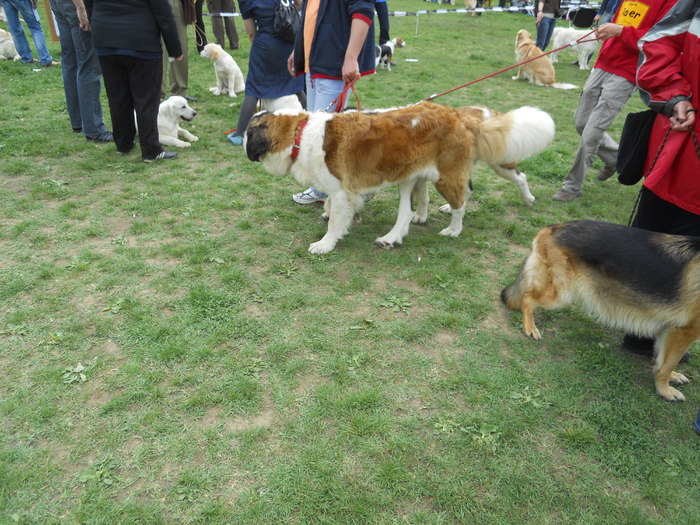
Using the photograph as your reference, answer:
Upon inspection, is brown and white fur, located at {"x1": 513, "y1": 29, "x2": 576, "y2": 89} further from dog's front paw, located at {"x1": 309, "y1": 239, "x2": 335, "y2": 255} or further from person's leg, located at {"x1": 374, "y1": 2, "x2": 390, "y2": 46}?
dog's front paw, located at {"x1": 309, "y1": 239, "x2": 335, "y2": 255}

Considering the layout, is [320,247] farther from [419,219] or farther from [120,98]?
[120,98]

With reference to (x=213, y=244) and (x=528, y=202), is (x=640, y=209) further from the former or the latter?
(x=213, y=244)

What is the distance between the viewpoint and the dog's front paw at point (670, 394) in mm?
2752

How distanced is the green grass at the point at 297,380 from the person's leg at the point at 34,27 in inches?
297

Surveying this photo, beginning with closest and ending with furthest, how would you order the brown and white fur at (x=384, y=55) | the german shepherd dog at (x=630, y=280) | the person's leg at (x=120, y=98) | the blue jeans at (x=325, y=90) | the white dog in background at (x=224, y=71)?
the german shepherd dog at (x=630, y=280)
the blue jeans at (x=325, y=90)
the person's leg at (x=120, y=98)
the white dog in background at (x=224, y=71)
the brown and white fur at (x=384, y=55)

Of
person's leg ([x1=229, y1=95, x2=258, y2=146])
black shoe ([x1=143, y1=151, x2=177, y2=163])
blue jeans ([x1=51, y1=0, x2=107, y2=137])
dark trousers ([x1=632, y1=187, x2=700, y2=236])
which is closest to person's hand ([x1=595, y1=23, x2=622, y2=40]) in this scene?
dark trousers ([x1=632, y1=187, x2=700, y2=236])

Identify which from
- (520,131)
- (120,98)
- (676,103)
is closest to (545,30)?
(520,131)

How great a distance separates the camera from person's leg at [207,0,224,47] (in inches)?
462

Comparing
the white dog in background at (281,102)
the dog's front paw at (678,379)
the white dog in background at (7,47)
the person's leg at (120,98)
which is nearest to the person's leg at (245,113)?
the white dog in background at (281,102)

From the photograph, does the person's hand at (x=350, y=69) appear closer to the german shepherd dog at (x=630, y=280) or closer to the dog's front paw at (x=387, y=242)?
the dog's front paw at (x=387, y=242)

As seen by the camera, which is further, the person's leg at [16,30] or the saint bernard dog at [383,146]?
the person's leg at [16,30]

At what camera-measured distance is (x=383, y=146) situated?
12.8 feet

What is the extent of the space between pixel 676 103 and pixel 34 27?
1290 cm

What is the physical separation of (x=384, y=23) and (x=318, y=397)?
41.4 feet
